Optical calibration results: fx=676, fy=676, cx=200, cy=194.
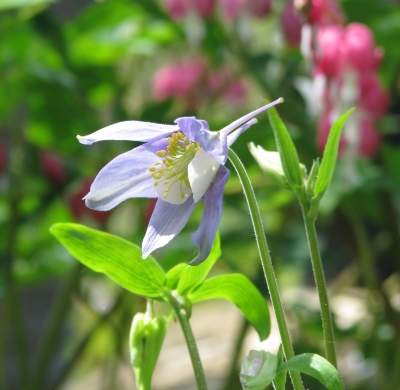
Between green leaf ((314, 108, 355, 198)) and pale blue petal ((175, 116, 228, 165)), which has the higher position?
pale blue petal ((175, 116, 228, 165))

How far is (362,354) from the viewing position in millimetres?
922

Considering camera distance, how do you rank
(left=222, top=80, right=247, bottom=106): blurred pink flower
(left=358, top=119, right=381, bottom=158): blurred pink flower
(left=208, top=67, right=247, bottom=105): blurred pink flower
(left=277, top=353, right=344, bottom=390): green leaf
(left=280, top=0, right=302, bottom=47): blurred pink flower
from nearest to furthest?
(left=277, top=353, right=344, bottom=390): green leaf < (left=358, top=119, right=381, bottom=158): blurred pink flower < (left=280, top=0, right=302, bottom=47): blurred pink flower < (left=208, top=67, right=247, bottom=105): blurred pink flower < (left=222, top=80, right=247, bottom=106): blurred pink flower

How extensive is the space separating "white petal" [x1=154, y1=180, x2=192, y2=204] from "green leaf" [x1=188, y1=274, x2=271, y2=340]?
0.04 meters

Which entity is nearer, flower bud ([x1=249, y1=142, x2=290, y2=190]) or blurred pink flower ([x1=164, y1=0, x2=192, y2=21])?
flower bud ([x1=249, y1=142, x2=290, y2=190])

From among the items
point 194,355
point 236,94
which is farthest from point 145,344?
point 236,94

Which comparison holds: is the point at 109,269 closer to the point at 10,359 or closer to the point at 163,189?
the point at 163,189

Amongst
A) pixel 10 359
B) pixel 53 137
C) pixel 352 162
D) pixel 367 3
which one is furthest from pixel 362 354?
pixel 10 359

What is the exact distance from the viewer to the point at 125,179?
0.34 meters

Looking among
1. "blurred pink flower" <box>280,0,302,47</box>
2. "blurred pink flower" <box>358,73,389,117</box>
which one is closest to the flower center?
"blurred pink flower" <box>358,73,389,117</box>

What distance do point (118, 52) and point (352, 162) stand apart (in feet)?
1.60

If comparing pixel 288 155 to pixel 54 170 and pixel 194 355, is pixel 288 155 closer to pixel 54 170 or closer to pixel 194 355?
pixel 194 355


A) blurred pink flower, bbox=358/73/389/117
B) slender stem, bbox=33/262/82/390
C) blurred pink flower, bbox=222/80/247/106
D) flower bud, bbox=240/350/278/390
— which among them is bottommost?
slender stem, bbox=33/262/82/390

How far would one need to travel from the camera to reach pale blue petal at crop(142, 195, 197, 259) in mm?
316

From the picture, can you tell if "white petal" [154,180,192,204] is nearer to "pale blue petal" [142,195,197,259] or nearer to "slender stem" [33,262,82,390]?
"pale blue petal" [142,195,197,259]
